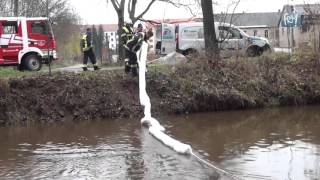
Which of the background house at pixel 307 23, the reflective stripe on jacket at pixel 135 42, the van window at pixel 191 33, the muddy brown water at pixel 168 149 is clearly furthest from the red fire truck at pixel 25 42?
the background house at pixel 307 23

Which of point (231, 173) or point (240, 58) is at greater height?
point (240, 58)

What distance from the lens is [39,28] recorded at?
2270 centimetres

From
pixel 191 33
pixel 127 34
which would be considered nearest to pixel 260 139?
pixel 127 34

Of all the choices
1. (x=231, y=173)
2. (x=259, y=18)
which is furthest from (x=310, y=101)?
Answer: (x=259, y=18)

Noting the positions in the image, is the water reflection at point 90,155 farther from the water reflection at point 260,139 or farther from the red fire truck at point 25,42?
the red fire truck at point 25,42

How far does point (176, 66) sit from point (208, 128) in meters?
5.36

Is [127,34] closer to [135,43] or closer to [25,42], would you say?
[135,43]

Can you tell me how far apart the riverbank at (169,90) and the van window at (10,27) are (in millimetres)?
4555

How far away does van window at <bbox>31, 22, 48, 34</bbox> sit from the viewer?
22484 mm

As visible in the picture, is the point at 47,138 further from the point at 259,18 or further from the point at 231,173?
the point at 259,18

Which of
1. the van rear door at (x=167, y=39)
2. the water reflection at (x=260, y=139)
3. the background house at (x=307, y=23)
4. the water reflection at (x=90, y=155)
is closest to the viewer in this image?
the water reflection at (x=90, y=155)

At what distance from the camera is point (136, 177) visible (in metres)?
9.66

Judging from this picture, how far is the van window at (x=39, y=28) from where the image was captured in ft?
73.8

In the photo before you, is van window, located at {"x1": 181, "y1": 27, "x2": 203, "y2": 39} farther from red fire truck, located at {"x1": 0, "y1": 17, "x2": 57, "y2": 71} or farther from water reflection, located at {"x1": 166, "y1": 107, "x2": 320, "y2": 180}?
water reflection, located at {"x1": 166, "y1": 107, "x2": 320, "y2": 180}
